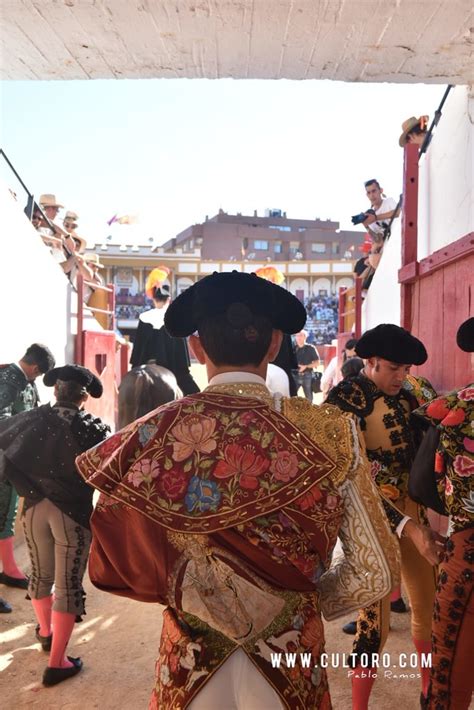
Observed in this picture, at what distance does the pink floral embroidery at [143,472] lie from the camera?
1.22m

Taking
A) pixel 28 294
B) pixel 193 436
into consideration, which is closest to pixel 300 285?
pixel 28 294

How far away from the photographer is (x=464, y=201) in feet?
13.0

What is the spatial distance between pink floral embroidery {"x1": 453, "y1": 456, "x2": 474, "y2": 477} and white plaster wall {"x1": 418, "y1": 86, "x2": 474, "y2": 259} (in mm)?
2174

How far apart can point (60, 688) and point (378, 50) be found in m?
3.79

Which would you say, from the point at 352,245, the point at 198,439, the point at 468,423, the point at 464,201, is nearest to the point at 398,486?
the point at 468,423

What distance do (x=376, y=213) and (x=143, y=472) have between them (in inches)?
270

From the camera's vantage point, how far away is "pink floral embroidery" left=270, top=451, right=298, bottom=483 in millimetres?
1223

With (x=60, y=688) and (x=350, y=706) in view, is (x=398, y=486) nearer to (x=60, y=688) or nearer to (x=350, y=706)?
(x=350, y=706)

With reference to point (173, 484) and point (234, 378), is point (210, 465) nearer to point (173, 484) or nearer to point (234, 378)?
point (173, 484)

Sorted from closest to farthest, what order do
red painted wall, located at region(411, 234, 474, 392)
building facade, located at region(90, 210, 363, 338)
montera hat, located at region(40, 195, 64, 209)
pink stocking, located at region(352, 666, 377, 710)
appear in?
1. pink stocking, located at region(352, 666, 377, 710)
2. red painted wall, located at region(411, 234, 474, 392)
3. montera hat, located at region(40, 195, 64, 209)
4. building facade, located at region(90, 210, 363, 338)

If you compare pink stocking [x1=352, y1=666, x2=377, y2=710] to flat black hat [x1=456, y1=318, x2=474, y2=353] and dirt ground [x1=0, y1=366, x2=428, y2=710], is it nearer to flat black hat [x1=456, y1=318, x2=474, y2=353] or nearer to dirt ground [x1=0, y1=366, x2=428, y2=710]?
dirt ground [x1=0, y1=366, x2=428, y2=710]

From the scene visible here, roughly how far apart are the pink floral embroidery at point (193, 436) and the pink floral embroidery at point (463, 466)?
113 centimetres

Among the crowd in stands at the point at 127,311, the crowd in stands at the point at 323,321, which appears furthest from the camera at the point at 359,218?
the crowd in stands at the point at 127,311

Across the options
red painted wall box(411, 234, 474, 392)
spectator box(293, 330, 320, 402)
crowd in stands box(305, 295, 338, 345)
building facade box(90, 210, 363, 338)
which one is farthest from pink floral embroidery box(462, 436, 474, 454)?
crowd in stands box(305, 295, 338, 345)
